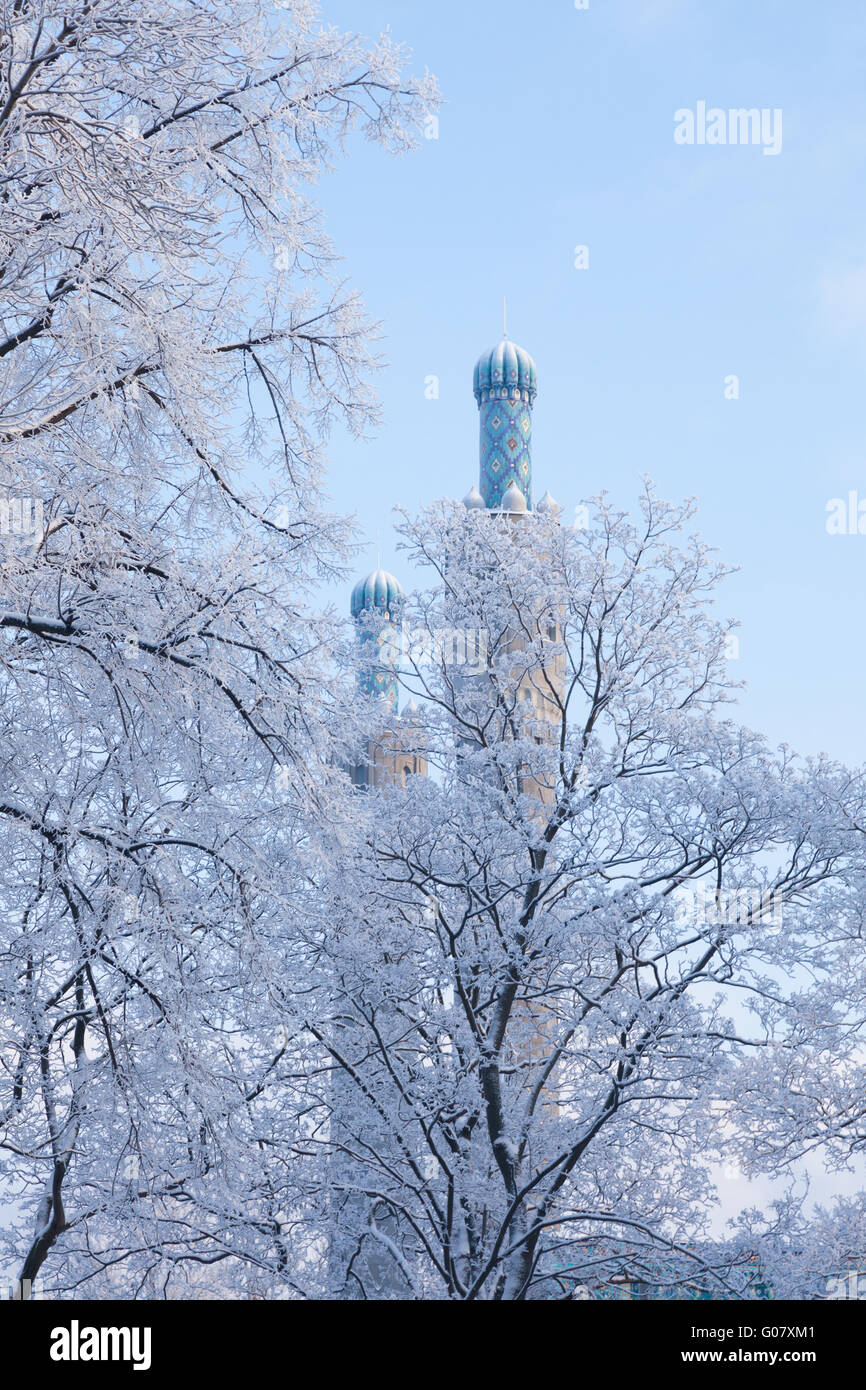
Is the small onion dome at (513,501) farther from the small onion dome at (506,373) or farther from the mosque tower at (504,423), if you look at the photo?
the small onion dome at (506,373)

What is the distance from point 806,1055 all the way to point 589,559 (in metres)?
5.37

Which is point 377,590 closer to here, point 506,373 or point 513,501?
point 506,373

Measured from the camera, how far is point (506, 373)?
25781 millimetres

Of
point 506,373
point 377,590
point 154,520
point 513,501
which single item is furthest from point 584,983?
point 377,590

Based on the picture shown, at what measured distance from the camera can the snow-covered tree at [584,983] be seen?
11.9 metres

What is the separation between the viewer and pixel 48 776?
8.28m

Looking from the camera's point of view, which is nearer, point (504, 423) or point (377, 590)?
point (504, 423)

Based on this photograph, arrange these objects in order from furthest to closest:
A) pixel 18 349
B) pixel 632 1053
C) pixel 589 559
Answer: pixel 589 559
pixel 632 1053
pixel 18 349

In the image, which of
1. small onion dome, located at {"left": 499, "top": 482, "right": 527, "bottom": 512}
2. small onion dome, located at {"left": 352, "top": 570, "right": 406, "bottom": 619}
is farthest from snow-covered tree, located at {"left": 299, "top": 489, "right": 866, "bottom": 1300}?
small onion dome, located at {"left": 352, "top": 570, "right": 406, "bottom": 619}

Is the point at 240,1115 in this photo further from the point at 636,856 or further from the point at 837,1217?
the point at 837,1217

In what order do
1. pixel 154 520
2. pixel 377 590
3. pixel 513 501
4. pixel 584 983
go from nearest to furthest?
1. pixel 154 520
2. pixel 584 983
3. pixel 513 501
4. pixel 377 590

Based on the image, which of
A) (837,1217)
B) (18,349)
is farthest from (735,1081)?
(18,349)

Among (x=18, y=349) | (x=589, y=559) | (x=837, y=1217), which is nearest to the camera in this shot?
(x=18, y=349)

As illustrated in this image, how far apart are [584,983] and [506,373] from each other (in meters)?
16.0
